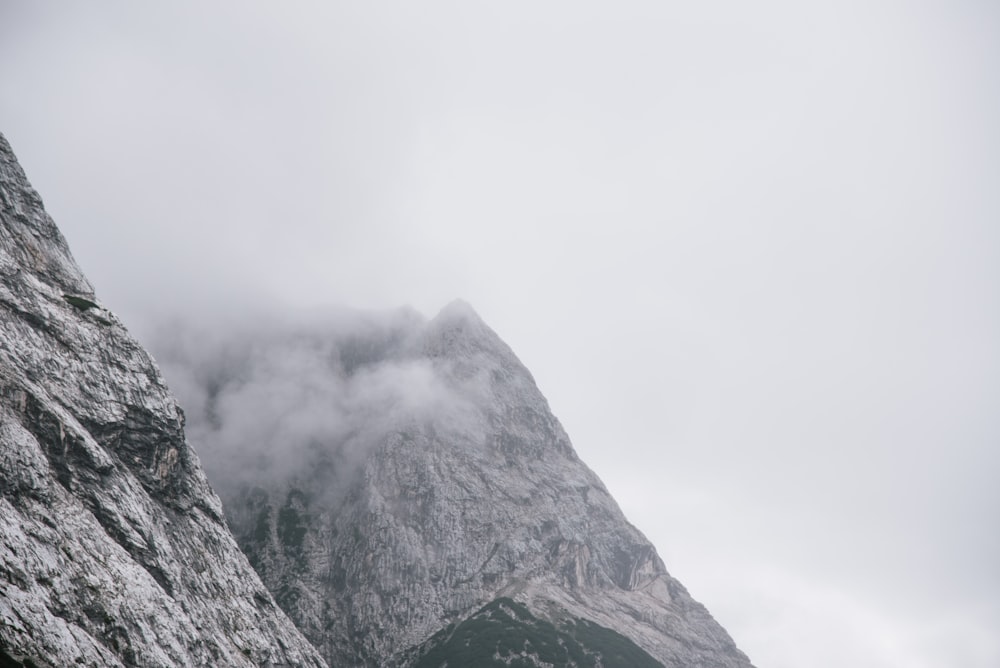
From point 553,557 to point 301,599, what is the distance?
6181 cm

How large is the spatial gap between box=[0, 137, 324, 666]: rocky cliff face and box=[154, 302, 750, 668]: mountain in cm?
5952

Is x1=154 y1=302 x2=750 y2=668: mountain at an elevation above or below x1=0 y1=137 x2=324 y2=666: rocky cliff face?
above

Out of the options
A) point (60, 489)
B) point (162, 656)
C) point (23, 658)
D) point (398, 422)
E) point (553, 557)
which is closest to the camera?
point (23, 658)

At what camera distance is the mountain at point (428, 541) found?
151 metres

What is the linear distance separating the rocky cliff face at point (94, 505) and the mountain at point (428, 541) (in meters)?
59.5

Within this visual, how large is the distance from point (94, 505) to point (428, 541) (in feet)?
346

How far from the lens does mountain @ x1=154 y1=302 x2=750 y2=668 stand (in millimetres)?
150875

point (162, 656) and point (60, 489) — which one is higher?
point (60, 489)

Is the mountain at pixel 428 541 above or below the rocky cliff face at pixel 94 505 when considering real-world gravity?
above

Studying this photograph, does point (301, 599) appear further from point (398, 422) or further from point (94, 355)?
point (94, 355)

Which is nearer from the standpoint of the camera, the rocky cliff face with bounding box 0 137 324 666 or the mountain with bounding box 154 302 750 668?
the rocky cliff face with bounding box 0 137 324 666

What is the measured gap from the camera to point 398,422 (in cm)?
19125

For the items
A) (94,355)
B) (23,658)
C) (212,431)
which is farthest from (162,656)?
(212,431)

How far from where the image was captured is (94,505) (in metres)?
71.4
